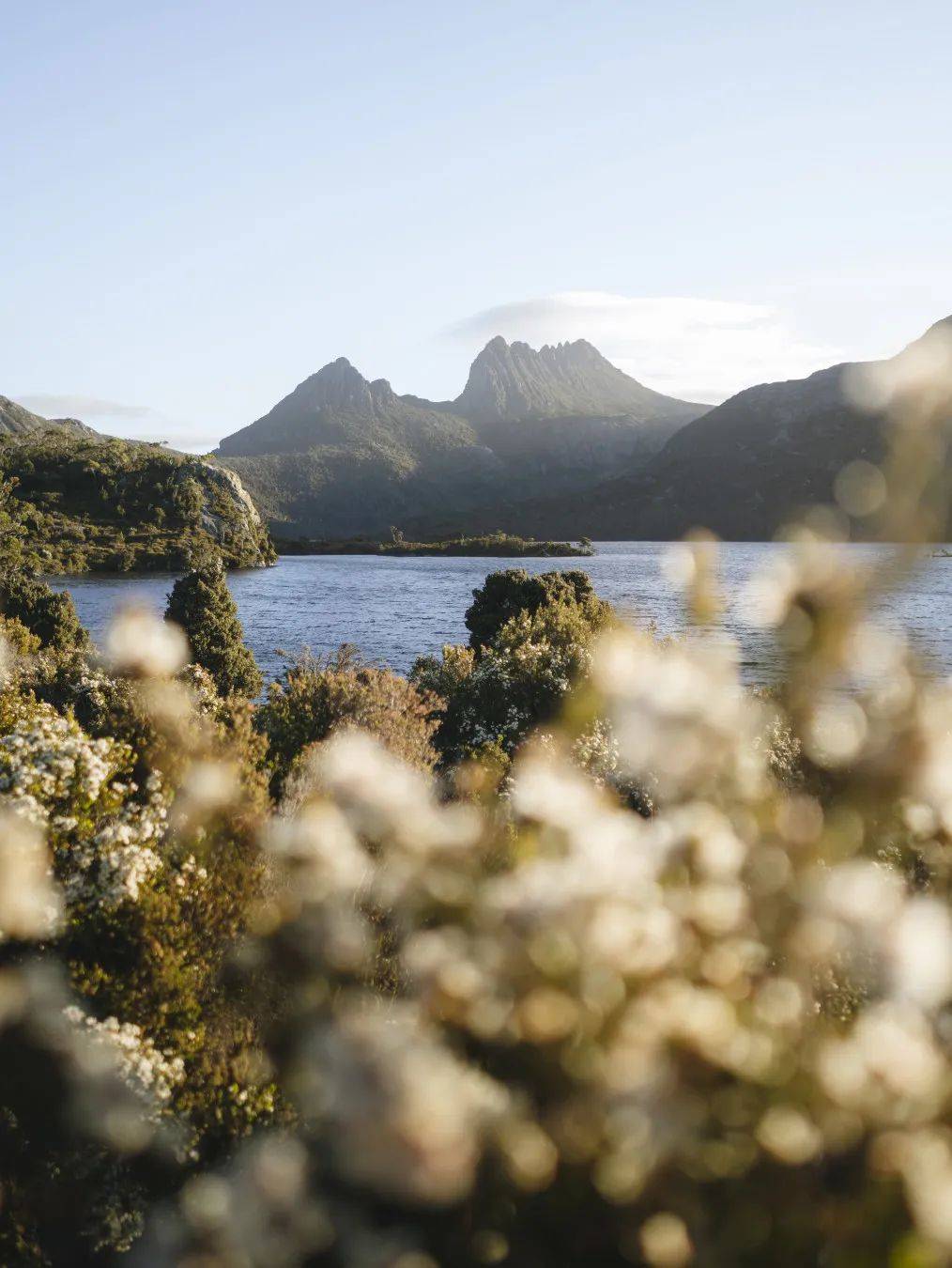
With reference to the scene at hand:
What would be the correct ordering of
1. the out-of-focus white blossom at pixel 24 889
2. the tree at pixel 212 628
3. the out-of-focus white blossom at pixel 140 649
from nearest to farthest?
the out-of-focus white blossom at pixel 24 889
the out-of-focus white blossom at pixel 140 649
the tree at pixel 212 628

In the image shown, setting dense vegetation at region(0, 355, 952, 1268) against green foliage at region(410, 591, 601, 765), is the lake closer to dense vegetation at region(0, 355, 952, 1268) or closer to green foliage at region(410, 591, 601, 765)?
green foliage at region(410, 591, 601, 765)

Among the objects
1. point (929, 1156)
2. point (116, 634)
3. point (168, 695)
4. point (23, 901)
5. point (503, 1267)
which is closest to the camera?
point (929, 1156)

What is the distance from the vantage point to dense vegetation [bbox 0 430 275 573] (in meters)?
125

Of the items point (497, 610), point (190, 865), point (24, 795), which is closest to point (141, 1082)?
point (190, 865)

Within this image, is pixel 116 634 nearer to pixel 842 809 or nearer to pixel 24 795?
pixel 24 795

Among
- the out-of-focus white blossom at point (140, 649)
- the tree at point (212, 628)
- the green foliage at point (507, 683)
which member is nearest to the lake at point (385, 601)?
the tree at point (212, 628)

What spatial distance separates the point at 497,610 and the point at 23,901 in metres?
36.1

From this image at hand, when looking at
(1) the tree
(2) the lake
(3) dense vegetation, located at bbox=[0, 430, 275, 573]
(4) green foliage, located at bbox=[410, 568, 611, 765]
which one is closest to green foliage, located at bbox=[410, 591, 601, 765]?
(4) green foliage, located at bbox=[410, 568, 611, 765]

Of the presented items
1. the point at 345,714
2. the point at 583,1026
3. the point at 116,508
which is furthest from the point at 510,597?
the point at 116,508

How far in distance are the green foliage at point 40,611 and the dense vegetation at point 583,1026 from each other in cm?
3707

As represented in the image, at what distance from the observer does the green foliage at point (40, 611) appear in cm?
4194

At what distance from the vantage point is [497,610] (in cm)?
4300

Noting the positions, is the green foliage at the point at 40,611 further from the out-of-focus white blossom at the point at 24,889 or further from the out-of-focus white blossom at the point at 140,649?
the out-of-focus white blossom at the point at 24,889

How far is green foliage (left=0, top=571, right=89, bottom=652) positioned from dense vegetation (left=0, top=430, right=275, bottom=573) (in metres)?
76.4
